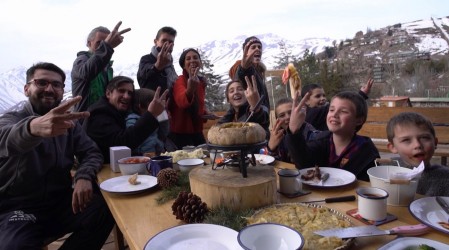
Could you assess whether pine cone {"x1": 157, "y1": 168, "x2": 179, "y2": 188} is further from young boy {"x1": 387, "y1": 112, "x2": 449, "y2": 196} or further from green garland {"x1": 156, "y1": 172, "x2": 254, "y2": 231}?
young boy {"x1": 387, "y1": 112, "x2": 449, "y2": 196}

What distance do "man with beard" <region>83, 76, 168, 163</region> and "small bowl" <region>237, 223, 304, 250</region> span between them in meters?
1.92

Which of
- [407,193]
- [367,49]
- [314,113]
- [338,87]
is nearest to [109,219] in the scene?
[407,193]

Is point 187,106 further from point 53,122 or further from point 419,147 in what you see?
point 419,147

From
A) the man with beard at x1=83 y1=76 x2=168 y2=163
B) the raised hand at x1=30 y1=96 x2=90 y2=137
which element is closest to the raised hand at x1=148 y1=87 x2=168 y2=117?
the man with beard at x1=83 y1=76 x2=168 y2=163

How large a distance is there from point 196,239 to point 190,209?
20 centimetres

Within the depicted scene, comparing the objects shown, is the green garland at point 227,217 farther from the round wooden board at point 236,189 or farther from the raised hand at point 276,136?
the raised hand at point 276,136

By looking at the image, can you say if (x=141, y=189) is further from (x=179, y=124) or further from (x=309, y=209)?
(x=179, y=124)

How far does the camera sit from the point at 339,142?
2609 millimetres

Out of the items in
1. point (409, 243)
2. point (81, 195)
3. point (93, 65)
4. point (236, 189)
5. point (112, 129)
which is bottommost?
point (81, 195)

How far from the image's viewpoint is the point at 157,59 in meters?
4.18

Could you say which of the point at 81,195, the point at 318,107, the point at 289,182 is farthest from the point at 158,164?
the point at 318,107

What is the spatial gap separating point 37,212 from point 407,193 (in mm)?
2667

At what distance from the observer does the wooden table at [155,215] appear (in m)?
1.31

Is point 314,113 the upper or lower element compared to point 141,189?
upper
